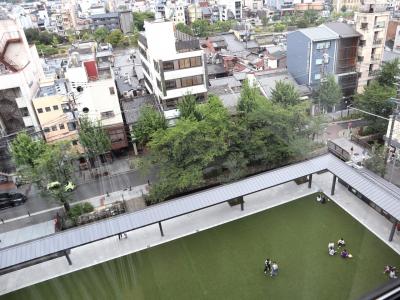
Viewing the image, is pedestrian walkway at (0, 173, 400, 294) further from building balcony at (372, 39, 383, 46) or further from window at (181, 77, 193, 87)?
building balcony at (372, 39, 383, 46)

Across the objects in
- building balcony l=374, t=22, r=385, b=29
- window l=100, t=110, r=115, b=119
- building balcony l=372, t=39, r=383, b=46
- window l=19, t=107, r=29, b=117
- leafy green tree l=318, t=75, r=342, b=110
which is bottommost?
leafy green tree l=318, t=75, r=342, b=110

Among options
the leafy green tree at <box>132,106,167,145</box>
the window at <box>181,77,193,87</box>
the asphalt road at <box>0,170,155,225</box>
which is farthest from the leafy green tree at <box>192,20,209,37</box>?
the asphalt road at <box>0,170,155,225</box>

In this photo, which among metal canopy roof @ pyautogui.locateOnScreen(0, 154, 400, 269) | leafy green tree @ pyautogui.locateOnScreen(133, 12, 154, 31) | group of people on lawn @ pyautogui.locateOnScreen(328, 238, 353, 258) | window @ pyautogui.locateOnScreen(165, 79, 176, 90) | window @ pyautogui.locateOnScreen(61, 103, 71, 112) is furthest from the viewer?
leafy green tree @ pyautogui.locateOnScreen(133, 12, 154, 31)

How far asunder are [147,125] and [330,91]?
19.2 m

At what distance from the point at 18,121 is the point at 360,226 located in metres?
30.0

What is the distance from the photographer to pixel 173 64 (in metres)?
29.1

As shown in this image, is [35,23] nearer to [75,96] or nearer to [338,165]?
[75,96]

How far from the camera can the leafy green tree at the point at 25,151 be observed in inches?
915

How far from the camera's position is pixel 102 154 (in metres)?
30.2

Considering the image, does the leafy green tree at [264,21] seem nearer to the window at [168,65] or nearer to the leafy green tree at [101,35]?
the leafy green tree at [101,35]

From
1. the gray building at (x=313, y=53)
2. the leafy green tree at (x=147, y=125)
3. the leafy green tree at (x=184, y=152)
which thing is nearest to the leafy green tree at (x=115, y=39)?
the gray building at (x=313, y=53)

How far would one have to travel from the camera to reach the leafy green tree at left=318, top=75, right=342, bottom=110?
3294 centimetres

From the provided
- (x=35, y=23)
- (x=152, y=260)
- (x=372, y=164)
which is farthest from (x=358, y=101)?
(x=35, y=23)

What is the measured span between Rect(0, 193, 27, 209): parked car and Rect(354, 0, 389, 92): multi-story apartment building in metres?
36.5
